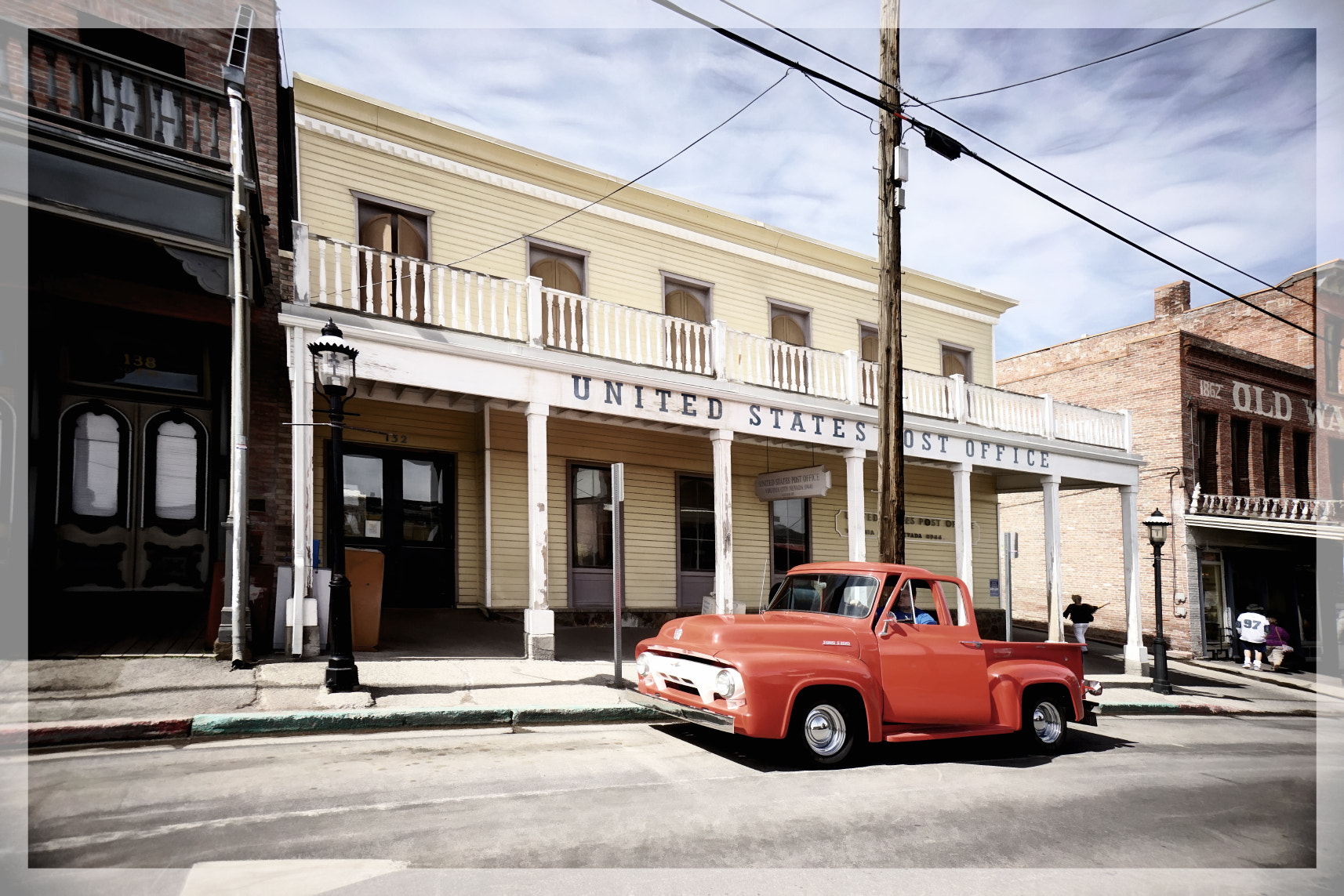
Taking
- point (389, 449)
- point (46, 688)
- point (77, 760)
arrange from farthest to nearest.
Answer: point (389, 449), point (46, 688), point (77, 760)

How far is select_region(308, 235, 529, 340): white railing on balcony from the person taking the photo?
35.0 ft

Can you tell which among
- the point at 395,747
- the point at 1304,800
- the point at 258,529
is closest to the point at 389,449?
the point at 258,529

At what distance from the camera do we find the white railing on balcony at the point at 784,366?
1459cm

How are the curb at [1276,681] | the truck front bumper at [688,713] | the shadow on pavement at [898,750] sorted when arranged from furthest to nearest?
the curb at [1276,681]
the shadow on pavement at [898,750]
the truck front bumper at [688,713]

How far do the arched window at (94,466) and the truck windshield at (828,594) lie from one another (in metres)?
7.98

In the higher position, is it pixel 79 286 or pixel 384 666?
pixel 79 286

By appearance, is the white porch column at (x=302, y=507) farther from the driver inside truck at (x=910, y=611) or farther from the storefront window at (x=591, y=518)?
the driver inside truck at (x=910, y=611)

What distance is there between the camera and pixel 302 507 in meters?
9.80

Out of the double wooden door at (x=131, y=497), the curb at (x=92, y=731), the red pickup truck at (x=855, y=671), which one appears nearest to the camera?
the curb at (x=92, y=731)

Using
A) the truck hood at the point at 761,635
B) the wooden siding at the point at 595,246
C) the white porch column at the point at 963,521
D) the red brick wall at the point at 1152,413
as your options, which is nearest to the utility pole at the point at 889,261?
the truck hood at the point at 761,635

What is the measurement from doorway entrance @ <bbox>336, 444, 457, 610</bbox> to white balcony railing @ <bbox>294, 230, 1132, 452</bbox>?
2637mm

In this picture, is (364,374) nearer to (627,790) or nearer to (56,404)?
(56,404)

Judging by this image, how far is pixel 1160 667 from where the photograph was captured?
15109 millimetres

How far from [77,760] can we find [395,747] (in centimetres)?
216
